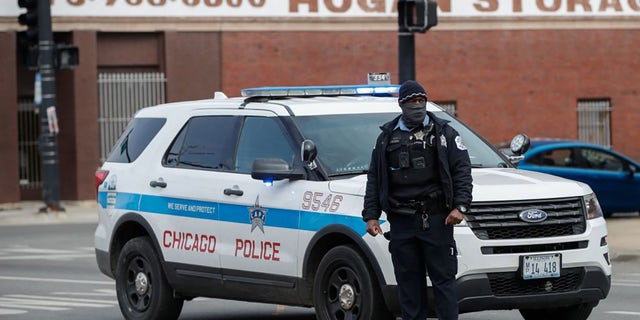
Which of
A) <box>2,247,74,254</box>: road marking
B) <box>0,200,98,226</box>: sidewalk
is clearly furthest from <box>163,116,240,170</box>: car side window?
<box>0,200,98,226</box>: sidewalk

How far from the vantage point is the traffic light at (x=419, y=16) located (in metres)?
20.1

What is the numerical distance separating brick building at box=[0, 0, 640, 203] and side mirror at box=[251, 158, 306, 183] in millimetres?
21250

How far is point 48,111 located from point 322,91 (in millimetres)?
16962

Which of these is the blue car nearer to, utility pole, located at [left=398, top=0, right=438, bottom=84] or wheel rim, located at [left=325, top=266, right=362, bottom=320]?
utility pole, located at [left=398, top=0, right=438, bottom=84]

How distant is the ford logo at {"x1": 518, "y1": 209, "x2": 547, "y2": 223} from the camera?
32.7ft

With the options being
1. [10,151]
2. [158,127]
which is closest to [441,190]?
[158,127]

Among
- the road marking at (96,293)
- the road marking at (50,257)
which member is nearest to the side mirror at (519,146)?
the road marking at (96,293)

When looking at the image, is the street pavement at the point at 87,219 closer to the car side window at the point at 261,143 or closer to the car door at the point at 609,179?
the car door at the point at 609,179

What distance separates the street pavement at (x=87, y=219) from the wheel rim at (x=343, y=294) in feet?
27.2

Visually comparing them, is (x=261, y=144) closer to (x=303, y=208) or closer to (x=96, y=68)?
(x=303, y=208)

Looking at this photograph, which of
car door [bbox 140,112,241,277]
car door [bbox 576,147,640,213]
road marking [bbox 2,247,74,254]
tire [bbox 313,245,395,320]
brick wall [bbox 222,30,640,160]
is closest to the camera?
tire [bbox 313,245,395,320]

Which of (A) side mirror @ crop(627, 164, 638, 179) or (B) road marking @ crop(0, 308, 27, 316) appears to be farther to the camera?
(A) side mirror @ crop(627, 164, 638, 179)

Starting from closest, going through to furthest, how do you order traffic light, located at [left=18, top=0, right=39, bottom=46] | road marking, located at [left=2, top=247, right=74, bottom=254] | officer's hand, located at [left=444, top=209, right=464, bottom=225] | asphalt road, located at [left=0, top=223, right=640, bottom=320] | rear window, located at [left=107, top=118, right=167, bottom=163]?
officer's hand, located at [left=444, top=209, right=464, bottom=225]
rear window, located at [left=107, top=118, right=167, bottom=163]
asphalt road, located at [left=0, top=223, right=640, bottom=320]
road marking, located at [left=2, top=247, right=74, bottom=254]
traffic light, located at [left=18, top=0, right=39, bottom=46]

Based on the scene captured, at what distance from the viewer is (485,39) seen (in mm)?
34906
